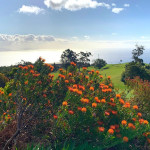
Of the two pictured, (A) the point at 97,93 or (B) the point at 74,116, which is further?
(A) the point at 97,93

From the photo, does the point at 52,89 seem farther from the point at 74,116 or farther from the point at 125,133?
the point at 125,133

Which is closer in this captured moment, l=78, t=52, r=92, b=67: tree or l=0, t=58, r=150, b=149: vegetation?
l=0, t=58, r=150, b=149: vegetation

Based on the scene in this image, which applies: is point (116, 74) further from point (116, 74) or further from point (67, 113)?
point (67, 113)

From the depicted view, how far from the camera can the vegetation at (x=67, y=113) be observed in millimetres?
4418

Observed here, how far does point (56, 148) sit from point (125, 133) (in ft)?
6.66

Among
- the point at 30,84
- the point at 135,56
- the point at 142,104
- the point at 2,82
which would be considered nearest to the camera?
the point at 30,84

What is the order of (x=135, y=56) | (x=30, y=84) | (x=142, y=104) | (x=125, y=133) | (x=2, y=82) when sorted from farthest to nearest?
(x=135, y=56) → (x=2, y=82) → (x=142, y=104) → (x=30, y=84) → (x=125, y=133)

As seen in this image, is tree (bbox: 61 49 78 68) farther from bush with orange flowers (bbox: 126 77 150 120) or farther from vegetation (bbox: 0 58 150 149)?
vegetation (bbox: 0 58 150 149)

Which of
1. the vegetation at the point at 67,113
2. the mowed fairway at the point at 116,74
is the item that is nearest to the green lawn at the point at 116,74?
the mowed fairway at the point at 116,74

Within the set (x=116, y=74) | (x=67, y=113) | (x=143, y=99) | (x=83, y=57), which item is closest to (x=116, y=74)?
(x=116, y=74)

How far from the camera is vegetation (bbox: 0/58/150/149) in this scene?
4.42 meters

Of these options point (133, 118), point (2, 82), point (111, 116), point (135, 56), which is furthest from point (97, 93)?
point (135, 56)

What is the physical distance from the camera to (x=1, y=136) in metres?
5.06

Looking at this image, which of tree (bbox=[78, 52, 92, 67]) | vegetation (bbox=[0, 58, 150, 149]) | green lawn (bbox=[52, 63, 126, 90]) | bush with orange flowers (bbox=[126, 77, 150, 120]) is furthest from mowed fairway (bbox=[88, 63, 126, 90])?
tree (bbox=[78, 52, 92, 67])
